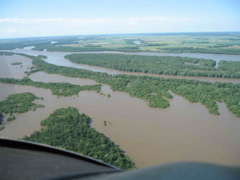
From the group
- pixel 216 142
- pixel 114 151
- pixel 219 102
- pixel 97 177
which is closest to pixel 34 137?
pixel 114 151

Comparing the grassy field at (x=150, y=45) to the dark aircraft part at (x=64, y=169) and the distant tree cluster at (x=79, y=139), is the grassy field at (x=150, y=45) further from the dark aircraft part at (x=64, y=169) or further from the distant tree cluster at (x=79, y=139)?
the dark aircraft part at (x=64, y=169)

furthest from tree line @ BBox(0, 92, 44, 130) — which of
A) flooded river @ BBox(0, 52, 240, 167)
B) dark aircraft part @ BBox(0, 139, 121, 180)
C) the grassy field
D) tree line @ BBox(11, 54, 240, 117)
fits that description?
the grassy field

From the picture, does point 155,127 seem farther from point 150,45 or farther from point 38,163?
point 150,45

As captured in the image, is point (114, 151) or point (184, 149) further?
point (184, 149)

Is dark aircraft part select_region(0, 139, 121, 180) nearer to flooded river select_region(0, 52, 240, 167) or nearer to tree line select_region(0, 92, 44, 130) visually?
flooded river select_region(0, 52, 240, 167)

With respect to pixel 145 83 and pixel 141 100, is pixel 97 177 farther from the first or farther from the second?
pixel 145 83

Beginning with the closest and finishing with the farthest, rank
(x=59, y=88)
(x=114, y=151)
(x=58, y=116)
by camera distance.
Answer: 1. (x=114, y=151)
2. (x=58, y=116)
3. (x=59, y=88)
